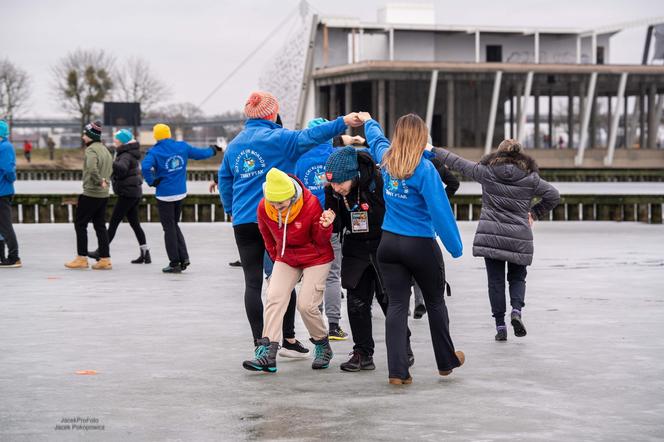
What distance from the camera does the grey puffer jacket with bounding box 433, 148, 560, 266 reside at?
918 cm

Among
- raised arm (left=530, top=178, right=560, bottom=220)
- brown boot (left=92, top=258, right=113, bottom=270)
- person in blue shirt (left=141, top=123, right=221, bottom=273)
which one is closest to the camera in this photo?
raised arm (left=530, top=178, right=560, bottom=220)

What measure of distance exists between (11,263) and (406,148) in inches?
359

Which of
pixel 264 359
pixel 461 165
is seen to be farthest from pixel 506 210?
pixel 264 359

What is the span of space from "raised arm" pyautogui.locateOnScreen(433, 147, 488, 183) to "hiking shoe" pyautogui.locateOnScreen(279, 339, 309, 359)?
170 cm

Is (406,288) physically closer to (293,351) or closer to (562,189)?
(293,351)

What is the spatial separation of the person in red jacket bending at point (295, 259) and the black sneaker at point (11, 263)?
7.94 m

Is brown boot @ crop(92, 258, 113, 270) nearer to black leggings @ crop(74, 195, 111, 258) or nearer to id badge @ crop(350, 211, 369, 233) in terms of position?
black leggings @ crop(74, 195, 111, 258)

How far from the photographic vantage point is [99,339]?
9.20 m

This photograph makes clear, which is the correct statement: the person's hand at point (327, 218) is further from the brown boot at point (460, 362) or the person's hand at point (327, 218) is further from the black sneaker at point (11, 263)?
the black sneaker at point (11, 263)

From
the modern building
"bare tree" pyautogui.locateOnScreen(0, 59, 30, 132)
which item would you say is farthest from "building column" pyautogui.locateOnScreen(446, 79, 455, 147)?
"bare tree" pyautogui.locateOnScreen(0, 59, 30, 132)

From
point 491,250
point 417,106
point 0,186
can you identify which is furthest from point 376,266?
point 417,106

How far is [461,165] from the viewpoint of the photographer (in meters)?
8.62

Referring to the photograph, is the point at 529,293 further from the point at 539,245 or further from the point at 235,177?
the point at 539,245

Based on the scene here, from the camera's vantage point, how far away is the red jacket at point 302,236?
25.3 ft
